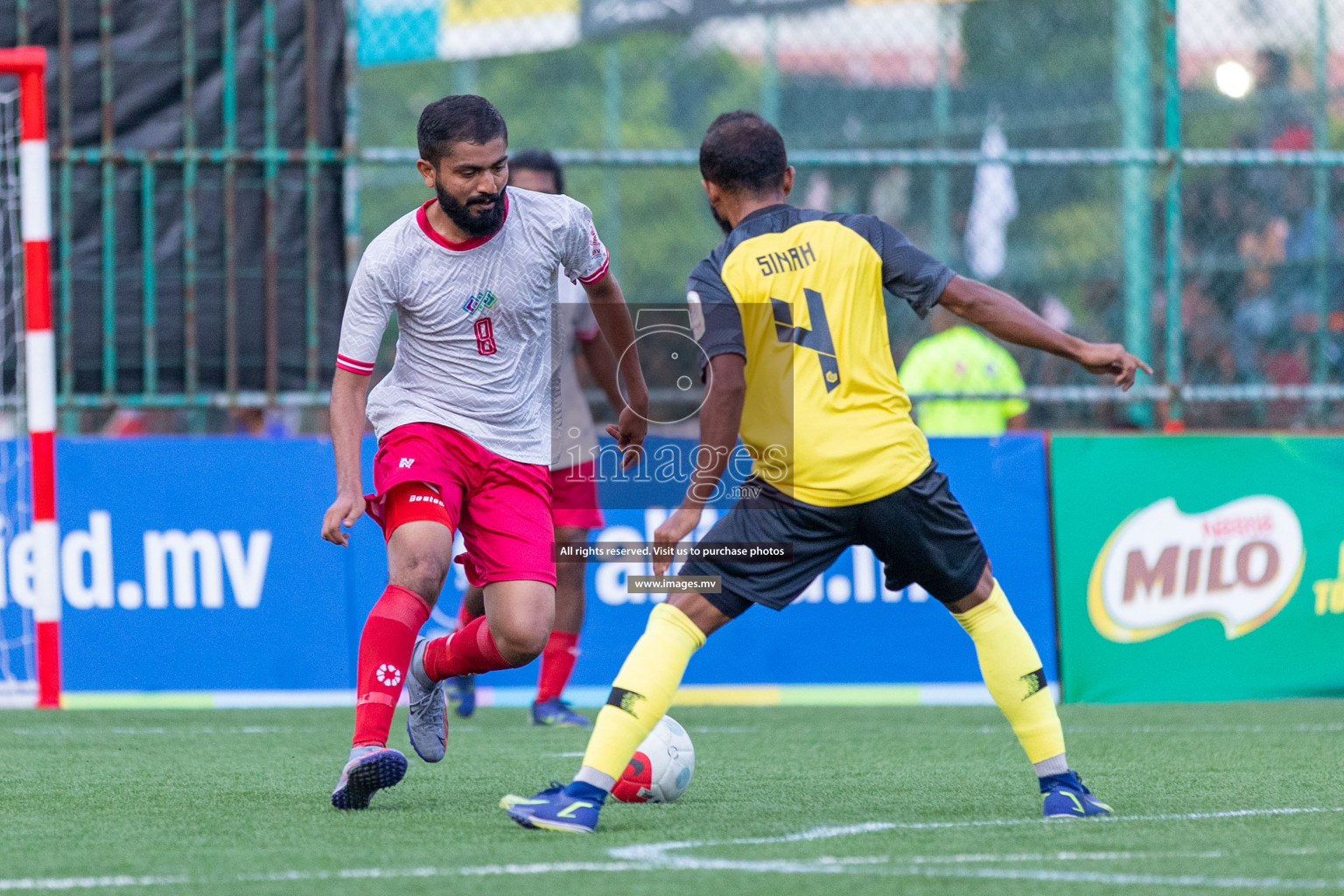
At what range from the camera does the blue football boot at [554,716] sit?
24.5 ft

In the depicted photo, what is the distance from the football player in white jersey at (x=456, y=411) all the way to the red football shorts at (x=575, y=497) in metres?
1.98

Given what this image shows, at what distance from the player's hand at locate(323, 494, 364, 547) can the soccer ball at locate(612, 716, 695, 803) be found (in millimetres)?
1036

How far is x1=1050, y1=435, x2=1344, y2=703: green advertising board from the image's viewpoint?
8297 mm

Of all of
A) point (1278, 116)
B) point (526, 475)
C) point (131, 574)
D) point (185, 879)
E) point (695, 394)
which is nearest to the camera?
point (185, 879)

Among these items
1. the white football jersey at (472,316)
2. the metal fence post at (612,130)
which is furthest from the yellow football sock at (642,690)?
the metal fence post at (612,130)

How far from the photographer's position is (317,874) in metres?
3.89

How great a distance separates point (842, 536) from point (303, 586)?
4.14 metres

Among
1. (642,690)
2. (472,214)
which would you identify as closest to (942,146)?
(472,214)

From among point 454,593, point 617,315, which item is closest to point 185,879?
point 617,315

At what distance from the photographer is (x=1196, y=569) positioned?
327 inches

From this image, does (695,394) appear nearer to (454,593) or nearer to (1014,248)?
(454,593)

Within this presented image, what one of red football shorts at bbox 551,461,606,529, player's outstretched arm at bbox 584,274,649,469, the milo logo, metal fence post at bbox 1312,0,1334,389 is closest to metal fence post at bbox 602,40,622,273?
metal fence post at bbox 1312,0,1334,389

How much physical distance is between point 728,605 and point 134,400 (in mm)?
4755

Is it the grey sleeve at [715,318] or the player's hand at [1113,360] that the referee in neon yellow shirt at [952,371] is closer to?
the player's hand at [1113,360]
